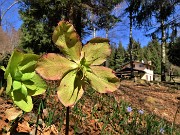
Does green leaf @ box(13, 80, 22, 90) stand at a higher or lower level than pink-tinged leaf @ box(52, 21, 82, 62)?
lower

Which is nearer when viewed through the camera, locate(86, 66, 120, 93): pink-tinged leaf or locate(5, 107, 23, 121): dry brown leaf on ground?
locate(86, 66, 120, 93): pink-tinged leaf

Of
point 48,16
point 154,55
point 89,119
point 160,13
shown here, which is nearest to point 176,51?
point 160,13

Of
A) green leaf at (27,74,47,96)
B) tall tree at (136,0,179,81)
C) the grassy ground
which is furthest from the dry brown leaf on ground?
tall tree at (136,0,179,81)

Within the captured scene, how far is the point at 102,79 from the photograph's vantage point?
58cm

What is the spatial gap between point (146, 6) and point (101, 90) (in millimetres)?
18209

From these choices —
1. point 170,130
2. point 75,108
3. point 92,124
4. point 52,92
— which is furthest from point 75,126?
point 170,130

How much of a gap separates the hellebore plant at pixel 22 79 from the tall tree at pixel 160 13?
17.6 metres

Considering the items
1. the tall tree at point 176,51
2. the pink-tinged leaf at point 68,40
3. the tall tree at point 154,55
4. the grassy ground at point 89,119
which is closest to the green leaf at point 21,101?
the pink-tinged leaf at point 68,40

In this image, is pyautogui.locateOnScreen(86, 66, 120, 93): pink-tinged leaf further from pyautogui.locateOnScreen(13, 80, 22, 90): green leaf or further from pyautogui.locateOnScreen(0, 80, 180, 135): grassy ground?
pyautogui.locateOnScreen(0, 80, 180, 135): grassy ground

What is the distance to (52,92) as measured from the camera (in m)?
2.67

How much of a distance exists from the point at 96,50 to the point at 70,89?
0.10m

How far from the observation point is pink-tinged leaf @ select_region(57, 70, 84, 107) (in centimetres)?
54

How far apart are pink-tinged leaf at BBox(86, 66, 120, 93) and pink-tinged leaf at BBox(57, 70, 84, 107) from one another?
2 cm

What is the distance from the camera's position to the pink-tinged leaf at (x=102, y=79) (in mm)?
568
